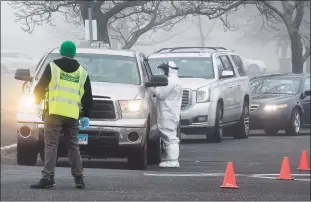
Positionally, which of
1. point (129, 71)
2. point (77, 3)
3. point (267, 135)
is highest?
point (77, 3)

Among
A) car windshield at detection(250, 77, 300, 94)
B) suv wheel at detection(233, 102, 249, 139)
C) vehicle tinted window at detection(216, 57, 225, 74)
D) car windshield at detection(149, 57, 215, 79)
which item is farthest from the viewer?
car windshield at detection(250, 77, 300, 94)

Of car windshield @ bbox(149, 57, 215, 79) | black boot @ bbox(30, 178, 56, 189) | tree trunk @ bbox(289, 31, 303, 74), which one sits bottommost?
black boot @ bbox(30, 178, 56, 189)

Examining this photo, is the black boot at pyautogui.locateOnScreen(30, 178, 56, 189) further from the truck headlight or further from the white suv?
the white suv

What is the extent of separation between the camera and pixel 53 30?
119 ft

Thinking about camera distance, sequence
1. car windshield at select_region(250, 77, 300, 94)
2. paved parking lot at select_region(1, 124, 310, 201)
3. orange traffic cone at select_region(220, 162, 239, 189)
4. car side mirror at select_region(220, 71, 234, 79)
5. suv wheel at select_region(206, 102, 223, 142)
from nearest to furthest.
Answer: paved parking lot at select_region(1, 124, 310, 201)
orange traffic cone at select_region(220, 162, 239, 189)
suv wheel at select_region(206, 102, 223, 142)
car side mirror at select_region(220, 71, 234, 79)
car windshield at select_region(250, 77, 300, 94)

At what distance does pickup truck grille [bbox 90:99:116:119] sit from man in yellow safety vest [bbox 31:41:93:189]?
105 inches

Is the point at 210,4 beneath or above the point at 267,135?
above

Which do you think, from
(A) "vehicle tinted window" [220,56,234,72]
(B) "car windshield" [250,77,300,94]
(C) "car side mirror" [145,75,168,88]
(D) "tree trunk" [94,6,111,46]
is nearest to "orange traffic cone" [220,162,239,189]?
(C) "car side mirror" [145,75,168,88]

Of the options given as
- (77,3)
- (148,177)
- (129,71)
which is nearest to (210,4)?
(77,3)

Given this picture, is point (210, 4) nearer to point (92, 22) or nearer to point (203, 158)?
point (92, 22)

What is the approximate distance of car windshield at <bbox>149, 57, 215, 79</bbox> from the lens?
831 inches

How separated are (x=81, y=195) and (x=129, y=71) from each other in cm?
491

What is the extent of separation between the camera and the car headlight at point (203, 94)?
2036 centimetres

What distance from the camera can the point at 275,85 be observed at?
25.1m
